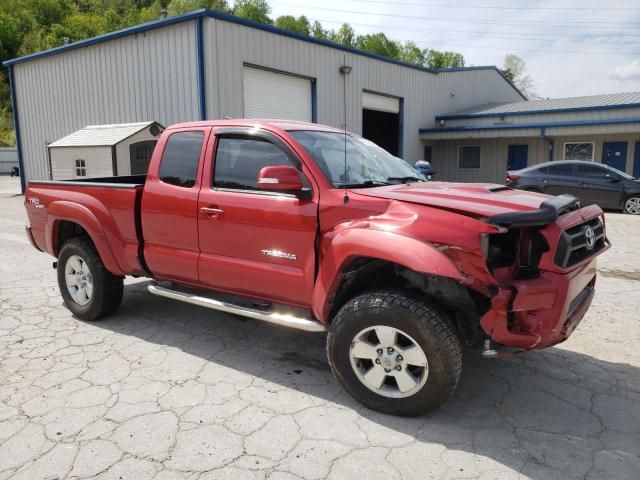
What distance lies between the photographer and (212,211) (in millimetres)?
4020

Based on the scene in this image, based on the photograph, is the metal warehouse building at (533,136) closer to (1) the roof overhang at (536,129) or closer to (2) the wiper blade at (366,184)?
(1) the roof overhang at (536,129)

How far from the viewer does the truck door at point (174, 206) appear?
4.22m

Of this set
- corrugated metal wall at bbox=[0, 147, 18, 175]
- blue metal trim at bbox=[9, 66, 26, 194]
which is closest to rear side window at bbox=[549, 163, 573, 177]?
blue metal trim at bbox=[9, 66, 26, 194]

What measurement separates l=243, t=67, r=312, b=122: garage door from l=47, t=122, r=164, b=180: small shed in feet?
8.85

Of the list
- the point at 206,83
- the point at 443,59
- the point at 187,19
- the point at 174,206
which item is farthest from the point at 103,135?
the point at 443,59

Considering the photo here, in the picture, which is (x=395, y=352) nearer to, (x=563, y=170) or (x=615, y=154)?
(x=563, y=170)

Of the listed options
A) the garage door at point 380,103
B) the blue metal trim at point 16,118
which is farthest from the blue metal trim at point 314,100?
the blue metal trim at point 16,118

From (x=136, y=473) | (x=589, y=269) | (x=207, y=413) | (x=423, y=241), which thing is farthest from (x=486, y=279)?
(x=136, y=473)

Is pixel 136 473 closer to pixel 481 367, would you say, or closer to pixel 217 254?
pixel 217 254

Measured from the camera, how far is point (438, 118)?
2441 centimetres

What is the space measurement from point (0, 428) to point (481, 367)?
10.9ft

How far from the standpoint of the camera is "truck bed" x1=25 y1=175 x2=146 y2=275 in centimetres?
459

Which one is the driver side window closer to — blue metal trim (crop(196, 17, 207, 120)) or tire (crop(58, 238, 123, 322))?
tire (crop(58, 238, 123, 322))

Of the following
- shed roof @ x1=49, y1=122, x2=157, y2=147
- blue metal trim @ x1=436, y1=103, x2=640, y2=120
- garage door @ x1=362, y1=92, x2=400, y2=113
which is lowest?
shed roof @ x1=49, y1=122, x2=157, y2=147
